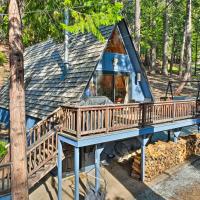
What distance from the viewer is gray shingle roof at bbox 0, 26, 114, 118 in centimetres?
1077

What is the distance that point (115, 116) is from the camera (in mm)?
9227

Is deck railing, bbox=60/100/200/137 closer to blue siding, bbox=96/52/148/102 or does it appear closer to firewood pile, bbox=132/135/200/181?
firewood pile, bbox=132/135/200/181

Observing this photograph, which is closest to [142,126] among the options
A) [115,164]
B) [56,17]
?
[115,164]

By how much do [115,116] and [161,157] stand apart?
12.1ft

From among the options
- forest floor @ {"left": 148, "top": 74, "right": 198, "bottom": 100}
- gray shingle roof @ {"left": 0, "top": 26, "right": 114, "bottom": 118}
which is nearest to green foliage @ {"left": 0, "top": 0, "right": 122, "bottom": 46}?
gray shingle roof @ {"left": 0, "top": 26, "right": 114, "bottom": 118}

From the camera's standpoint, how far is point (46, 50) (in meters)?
16.3

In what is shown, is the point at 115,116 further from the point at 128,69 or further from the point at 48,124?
the point at 128,69

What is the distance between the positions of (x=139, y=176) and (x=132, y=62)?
561 centimetres

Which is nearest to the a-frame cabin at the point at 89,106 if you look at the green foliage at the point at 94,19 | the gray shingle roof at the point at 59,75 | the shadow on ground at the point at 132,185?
the gray shingle roof at the point at 59,75

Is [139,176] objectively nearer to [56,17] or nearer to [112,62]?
[112,62]

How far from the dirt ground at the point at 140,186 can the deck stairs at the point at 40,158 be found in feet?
6.38

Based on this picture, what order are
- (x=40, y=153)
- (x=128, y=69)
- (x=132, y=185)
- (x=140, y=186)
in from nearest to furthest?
1. (x=40, y=153)
2. (x=140, y=186)
3. (x=132, y=185)
4. (x=128, y=69)

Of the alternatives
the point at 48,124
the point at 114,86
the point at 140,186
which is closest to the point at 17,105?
the point at 48,124

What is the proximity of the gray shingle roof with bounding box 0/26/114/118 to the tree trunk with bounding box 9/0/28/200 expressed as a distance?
13.4ft
